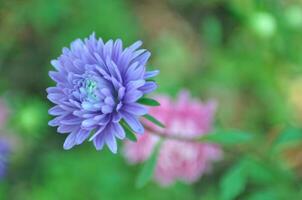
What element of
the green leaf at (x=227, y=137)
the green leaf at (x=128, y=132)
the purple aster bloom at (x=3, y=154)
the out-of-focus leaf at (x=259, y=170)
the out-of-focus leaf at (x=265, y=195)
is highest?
the out-of-focus leaf at (x=259, y=170)

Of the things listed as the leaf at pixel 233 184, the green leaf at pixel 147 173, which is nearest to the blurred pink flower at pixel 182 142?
the leaf at pixel 233 184

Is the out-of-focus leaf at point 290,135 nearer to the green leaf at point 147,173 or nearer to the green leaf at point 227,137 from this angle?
the green leaf at point 227,137

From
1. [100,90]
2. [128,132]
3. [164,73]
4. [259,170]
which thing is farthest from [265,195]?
[164,73]

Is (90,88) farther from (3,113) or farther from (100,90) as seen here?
(3,113)

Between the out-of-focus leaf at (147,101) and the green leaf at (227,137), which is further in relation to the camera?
the green leaf at (227,137)

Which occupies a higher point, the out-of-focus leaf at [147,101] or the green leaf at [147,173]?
the out-of-focus leaf at [147,101]

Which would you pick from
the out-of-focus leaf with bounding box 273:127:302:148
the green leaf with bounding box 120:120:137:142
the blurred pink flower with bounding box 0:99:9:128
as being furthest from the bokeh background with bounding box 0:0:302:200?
the green leaf with bounding box 120:120:137:142

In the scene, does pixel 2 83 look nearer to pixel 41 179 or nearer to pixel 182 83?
pixel 41 179
